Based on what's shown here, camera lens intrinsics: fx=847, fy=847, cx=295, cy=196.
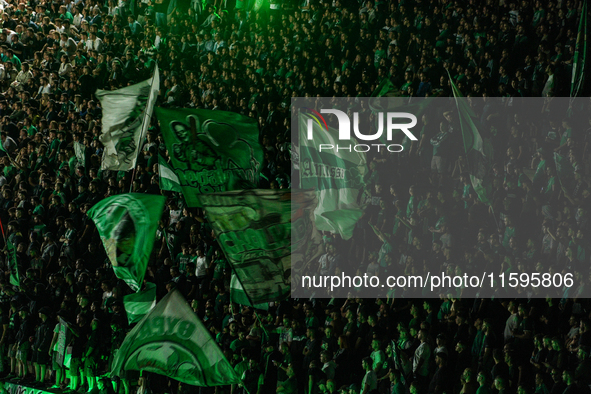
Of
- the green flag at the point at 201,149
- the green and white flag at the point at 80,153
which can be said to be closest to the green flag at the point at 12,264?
the green and white flag at the point at 80,153

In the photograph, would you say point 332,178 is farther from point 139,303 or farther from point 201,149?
point 139,303

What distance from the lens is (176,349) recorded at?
32.9 ft

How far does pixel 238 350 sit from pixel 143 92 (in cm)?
444

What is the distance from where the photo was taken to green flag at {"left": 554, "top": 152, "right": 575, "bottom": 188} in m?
11.7

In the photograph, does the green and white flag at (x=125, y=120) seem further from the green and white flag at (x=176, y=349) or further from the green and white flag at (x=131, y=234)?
the green and white flag at (x=176, y=349)

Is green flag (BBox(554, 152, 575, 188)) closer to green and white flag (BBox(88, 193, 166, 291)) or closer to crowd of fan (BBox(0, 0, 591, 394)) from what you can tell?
crowd of fan (BBox(0, 0, 591, 394))

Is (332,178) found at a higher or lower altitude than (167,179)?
higher

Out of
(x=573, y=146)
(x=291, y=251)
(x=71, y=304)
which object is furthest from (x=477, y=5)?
(x=71, y=304)

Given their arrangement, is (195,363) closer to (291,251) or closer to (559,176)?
(291,251)

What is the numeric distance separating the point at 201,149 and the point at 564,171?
16.6 ft

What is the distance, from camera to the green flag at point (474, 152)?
39.9ft

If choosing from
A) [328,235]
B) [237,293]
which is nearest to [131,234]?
[237,293]

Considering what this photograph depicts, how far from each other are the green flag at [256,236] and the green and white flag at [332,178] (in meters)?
2.16

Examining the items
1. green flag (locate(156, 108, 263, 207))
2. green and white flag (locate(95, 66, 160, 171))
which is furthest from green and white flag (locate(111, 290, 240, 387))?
green and white flag (locate(95, 66, 160, 171))
